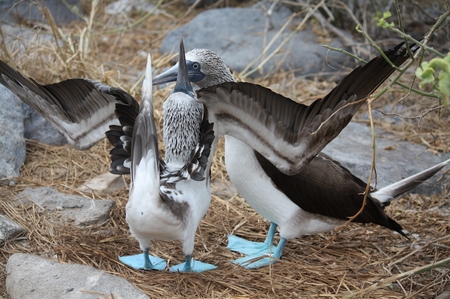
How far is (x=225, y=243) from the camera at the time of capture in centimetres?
413

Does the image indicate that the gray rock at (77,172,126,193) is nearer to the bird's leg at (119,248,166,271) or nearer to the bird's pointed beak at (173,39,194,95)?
the bird's leg at (119,248,166,271)

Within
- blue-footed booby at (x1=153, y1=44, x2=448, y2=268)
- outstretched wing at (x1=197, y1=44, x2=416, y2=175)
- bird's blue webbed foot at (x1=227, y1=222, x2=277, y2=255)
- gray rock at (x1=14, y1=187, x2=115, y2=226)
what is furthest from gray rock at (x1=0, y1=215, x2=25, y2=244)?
outstretched wing at (x1=197, y1=44, x2=416, y2=175)

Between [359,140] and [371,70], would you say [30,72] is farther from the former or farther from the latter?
[371,70]

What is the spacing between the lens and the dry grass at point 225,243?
11.0ft

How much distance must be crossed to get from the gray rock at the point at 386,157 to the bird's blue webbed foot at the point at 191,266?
177 centimetres

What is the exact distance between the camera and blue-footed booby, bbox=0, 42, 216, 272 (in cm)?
294

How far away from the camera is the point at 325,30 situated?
7672 mm

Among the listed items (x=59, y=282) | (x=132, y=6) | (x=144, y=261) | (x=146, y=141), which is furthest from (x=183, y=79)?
(x=132, y=6)

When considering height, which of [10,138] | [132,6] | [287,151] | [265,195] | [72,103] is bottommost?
[265,195]

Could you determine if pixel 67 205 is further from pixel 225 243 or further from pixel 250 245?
pixel 250 245

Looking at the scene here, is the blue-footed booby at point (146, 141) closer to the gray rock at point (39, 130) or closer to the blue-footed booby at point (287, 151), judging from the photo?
the blue-footed booby at point (287, 151)

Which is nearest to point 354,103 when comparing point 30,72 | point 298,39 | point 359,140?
point 359,140

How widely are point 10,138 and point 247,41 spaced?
3.68 m

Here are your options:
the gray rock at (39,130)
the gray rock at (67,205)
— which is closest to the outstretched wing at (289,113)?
the gray rock at (67,205)
